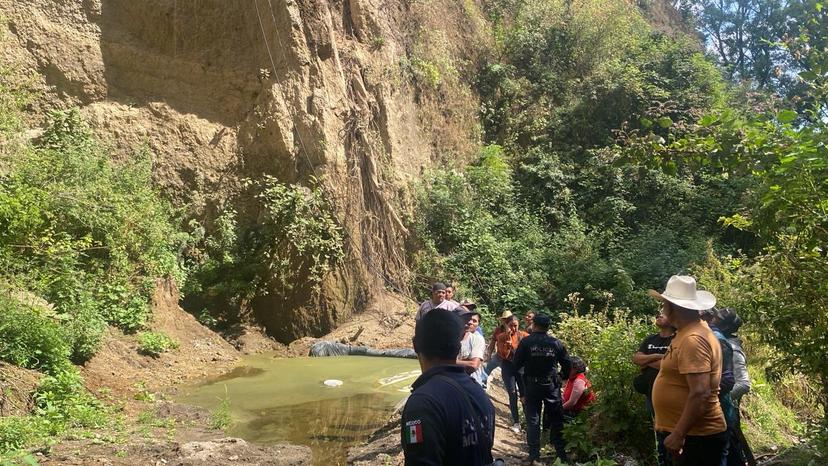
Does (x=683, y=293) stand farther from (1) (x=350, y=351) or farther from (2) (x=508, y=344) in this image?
(1) (x=350, y=351)

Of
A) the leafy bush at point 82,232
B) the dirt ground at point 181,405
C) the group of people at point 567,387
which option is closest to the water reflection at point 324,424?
the dirt ground at point 181,405

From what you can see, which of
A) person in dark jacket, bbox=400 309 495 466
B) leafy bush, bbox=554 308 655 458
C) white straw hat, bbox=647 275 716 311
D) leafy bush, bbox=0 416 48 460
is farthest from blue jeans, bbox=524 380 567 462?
leafy bush, bbox=0 416 48 460

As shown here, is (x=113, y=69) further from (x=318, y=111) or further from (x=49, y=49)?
(x=318, y=111)

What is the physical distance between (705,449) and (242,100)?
49.8 feet

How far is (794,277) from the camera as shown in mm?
5223

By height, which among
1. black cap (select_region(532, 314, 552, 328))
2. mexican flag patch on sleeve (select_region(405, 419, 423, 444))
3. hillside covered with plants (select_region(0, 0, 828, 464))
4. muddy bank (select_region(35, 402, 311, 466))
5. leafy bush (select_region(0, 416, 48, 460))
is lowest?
muddy bank (select_region(35, 402, 311, 466))

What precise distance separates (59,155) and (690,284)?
12844 mm

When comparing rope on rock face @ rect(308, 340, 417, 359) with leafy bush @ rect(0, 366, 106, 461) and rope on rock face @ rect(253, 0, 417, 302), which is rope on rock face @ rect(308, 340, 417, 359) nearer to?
rope on rock face @ rect(253, 0, 417, 302)

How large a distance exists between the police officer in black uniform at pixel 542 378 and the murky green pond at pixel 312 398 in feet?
7.08

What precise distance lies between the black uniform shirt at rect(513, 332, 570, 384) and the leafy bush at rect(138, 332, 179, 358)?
7627 millimetres

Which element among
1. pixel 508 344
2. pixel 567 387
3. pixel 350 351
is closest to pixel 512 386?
pixel 508 344

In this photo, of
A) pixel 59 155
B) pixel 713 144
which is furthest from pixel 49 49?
pixel 713 144

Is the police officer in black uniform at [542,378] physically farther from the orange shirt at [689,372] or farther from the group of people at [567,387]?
the orange shirt at [689,372]

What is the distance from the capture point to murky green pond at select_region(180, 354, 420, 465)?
8055 mm
